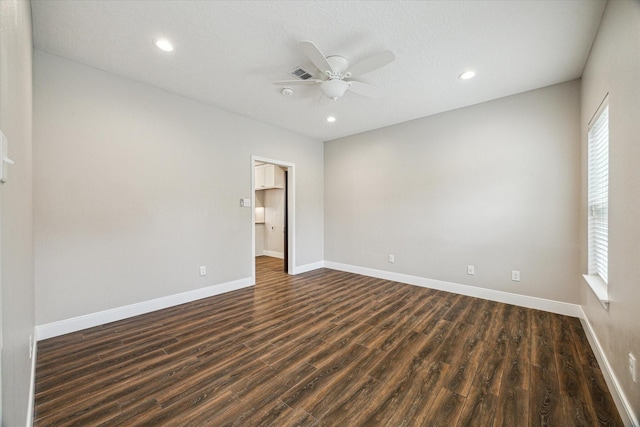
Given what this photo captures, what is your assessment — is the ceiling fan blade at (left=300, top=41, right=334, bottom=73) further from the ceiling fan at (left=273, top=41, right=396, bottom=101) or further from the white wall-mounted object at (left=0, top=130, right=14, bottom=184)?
the white wall-mounted object at (left=0, top=130, right=14, bottom=184)

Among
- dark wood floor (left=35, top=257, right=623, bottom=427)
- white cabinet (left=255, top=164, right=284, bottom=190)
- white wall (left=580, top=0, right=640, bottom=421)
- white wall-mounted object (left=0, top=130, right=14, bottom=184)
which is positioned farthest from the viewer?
white cabinet (left=255, top=164, right=284, bottom=190)

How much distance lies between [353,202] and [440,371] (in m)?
3.51

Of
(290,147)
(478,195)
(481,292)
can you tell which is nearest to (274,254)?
(290,147)

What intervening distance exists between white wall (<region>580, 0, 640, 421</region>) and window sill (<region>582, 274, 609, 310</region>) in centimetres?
9

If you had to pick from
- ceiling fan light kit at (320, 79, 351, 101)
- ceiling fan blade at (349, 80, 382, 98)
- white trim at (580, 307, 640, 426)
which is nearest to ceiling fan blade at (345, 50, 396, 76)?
ceiling fan light kit at (320, 79, 351, 101)

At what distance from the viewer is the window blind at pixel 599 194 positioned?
7.16 feet

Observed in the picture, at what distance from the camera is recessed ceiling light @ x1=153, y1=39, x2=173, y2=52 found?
232cm

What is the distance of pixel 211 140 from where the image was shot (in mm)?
3758

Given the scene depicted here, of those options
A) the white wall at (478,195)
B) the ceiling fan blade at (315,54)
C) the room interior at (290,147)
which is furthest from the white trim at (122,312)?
the ceiling fan blade at (315,54)

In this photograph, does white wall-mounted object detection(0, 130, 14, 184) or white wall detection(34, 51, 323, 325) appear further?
white wall detection(34, 51, 323, 325)

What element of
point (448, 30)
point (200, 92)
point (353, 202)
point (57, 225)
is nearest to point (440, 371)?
point (448, 30)

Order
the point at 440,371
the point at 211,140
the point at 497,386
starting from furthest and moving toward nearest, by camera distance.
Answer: the point at 211,140
the point at 440,371
the point at 497,386

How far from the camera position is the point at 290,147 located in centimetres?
494

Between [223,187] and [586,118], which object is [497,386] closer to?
[586,118]
